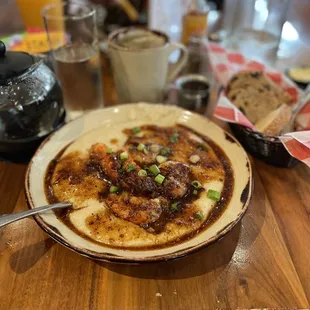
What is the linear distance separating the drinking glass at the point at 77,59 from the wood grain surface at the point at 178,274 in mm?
777

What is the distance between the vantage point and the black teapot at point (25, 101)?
1.32 m

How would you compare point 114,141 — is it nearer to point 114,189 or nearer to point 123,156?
point 123,156

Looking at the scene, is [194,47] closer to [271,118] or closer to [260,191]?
[271,118]

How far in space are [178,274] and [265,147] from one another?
68 centimetres

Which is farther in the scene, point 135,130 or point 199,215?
point 135,130

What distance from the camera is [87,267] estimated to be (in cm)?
115

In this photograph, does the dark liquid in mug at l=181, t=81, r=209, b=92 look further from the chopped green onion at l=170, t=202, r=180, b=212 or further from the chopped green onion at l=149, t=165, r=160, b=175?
the chopped green onion at l=170, t=202, r=180, b=212

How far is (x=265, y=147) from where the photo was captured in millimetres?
1479

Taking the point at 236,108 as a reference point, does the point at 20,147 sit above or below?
below

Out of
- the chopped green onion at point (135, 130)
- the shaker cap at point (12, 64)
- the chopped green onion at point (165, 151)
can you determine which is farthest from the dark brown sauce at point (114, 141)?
the shaker cap at point (12, 64)

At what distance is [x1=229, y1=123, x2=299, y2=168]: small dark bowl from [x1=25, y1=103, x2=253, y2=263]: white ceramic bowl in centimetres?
8

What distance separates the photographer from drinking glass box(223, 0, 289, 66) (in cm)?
232

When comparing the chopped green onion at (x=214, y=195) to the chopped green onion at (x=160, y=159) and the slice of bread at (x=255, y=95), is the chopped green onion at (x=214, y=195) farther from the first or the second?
the slice of bread at (x=255, y=95)

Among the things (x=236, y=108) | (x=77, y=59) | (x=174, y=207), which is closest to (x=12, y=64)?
(x=77, y=59)
